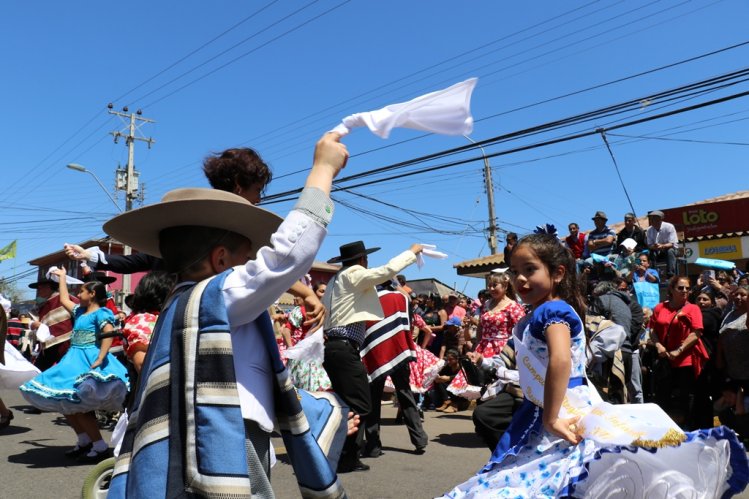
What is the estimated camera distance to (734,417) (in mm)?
7711

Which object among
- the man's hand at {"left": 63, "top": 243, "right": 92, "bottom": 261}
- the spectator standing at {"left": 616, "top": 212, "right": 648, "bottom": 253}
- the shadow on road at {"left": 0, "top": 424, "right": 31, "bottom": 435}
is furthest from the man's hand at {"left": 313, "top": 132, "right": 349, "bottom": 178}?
the spectator standing at {"left": 616, "top": 212, "right": 648, "bottom": 253}

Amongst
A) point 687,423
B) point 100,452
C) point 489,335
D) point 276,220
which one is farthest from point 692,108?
point 276,220

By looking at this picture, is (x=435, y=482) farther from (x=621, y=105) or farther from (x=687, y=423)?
(x=621, y=105)

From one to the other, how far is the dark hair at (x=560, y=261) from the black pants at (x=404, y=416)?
374 centimetres

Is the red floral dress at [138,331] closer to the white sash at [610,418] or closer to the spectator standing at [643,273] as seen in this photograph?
the white sash at [610,418]

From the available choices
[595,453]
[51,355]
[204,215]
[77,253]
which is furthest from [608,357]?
[51,355]

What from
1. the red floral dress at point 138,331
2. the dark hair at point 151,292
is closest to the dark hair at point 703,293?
the red floral dress at point 138,331

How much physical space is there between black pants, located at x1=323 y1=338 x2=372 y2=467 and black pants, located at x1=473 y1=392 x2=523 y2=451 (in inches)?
64.6

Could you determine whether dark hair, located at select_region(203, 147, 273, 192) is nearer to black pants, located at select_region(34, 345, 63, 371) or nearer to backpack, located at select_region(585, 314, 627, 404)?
backpack, located at select_region(585, 314, 627, 404)

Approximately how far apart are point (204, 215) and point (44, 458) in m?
6.39

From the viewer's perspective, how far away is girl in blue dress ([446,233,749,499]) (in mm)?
2814

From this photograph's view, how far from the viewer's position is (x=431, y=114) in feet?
6.81

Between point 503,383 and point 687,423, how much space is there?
3815 millimetres

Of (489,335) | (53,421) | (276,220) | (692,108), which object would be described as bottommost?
(53,421)
